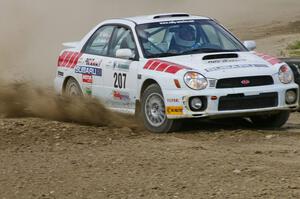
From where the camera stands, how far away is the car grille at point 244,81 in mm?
9992

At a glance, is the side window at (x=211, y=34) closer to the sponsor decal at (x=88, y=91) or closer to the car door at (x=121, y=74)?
the car door at (x=121, y=74)

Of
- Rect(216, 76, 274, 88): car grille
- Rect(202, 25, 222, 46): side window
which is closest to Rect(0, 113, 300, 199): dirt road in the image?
Rect(216, 76, 274, 88): car grille

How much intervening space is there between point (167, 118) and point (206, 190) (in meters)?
3.19

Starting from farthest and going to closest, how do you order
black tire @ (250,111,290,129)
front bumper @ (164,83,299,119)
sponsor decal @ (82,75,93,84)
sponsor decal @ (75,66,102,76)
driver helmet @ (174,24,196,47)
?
sponsor decal @ (82,75,93,84) → sponsor decal @ (75,66,102,76) → driver helmet @ (174,24,196,47) → black tire @ (250,111,290,129) → front bumper @ (164,83,299,119)

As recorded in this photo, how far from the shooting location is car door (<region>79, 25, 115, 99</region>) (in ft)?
37.2

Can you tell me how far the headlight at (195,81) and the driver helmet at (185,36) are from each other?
105 cm

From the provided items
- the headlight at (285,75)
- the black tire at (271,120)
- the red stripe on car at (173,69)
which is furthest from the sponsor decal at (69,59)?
the headlight at (285,75)

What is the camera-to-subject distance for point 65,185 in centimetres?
724

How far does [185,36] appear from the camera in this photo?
435 inches

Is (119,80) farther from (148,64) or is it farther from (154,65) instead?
(154,65)

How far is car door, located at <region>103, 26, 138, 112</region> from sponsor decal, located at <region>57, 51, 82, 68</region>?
725mm

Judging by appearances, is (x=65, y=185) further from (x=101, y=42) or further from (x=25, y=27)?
(x=25, y=27)

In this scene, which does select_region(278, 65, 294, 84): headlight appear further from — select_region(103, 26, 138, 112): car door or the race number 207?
the race number 207

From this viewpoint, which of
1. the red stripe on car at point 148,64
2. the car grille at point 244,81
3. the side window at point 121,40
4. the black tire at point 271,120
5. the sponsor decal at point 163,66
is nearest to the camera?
the car grille at point 244,81
